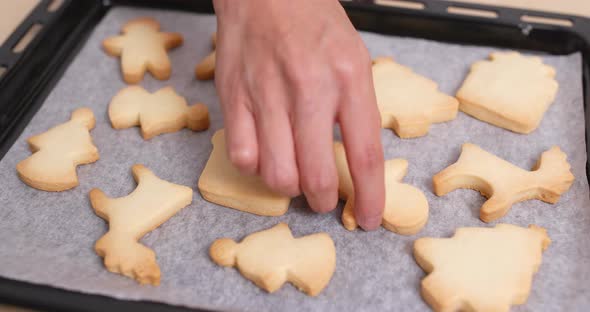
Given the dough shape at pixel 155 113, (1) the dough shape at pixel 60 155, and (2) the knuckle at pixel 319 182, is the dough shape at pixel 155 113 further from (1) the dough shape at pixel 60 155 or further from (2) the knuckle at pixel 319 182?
(2) the knuckle at pixel 319 182

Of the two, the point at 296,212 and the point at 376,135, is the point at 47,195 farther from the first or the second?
the point at 376,135

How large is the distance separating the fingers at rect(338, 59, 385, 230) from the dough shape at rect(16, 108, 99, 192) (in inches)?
Answer: 17.7

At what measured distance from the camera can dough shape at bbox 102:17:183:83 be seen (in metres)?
1.09

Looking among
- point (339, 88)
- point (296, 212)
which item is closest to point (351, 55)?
point (339, 88)

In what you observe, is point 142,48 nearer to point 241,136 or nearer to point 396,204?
point 241,136

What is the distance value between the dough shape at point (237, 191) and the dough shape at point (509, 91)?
39 centimetres

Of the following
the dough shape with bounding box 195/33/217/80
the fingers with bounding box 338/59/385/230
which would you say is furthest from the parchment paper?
the fingers with bounding box 338/59/385/230

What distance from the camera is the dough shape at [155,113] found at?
3.25ft

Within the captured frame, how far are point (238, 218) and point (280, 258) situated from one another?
115 millimetres

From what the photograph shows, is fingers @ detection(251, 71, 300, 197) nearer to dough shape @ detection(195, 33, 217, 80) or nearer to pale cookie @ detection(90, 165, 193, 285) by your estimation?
pale cookie @ detection(90, 165, 193, 285)

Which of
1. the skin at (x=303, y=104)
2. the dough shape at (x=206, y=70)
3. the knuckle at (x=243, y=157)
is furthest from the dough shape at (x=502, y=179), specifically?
the dough shape at (x=206, y=70)

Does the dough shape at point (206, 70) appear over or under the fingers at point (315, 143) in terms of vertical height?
under

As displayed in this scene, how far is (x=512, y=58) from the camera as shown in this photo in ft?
3.55

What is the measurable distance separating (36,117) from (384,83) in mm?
610
